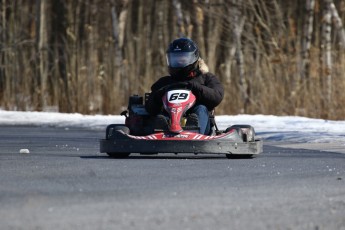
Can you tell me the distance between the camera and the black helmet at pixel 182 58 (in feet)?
48.7

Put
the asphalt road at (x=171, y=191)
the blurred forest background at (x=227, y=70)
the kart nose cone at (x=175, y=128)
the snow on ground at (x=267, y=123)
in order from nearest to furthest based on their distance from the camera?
the asphalt road at (x=171, y=191) → the kart nose cone at (x=175, y=128) → the snow on ground at (x=267, y=123) → the blurred forest background at (x=227, y=70)

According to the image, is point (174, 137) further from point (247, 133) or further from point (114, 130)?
point (247, 133)

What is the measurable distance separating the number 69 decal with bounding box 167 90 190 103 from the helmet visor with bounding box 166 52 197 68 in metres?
0.64

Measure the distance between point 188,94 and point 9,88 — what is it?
15970 millimetres

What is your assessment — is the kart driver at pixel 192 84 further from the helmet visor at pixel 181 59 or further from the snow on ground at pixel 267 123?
the snow on ground at pixel 267 123

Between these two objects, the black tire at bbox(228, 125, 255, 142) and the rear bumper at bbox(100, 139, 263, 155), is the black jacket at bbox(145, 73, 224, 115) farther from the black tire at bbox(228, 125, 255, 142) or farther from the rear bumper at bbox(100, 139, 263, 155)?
the rear bumper at bbox(100, 139, 263, 155)

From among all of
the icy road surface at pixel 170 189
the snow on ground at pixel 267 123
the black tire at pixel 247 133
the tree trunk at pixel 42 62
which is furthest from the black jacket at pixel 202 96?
the tree trunk at pixel 42 62

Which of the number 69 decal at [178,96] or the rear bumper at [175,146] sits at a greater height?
the number 69 decal at [178,96]

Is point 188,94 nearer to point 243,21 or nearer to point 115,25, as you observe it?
point 243,21

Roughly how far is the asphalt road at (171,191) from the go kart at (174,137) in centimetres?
16

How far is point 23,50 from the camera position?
32.4 metres

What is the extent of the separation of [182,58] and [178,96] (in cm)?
77

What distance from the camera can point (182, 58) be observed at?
14859 mm

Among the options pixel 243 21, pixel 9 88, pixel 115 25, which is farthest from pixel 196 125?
pixel 115 25
